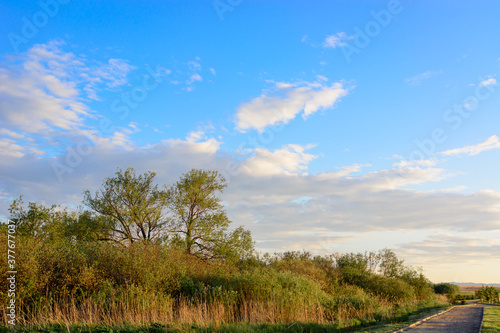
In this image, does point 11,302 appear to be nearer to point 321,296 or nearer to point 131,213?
point 131,213

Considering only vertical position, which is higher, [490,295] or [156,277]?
[156,277]

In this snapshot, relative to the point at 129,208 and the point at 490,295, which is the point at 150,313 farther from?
the point at 490,295

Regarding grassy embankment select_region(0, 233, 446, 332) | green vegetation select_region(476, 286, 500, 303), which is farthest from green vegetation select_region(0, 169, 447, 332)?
green vegetation select_region(476, 286, 500, 303)

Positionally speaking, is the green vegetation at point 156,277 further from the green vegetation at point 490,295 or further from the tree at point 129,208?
the green vegetation at point 490,295

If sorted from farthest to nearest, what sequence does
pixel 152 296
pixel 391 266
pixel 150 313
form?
pixel 391 266 < pixel 152 296 < pixel 150 313

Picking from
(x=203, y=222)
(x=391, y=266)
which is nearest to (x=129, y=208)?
(x=203, y=222)

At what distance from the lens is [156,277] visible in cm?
2036

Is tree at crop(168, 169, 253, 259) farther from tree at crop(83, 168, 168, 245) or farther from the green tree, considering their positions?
the green tree

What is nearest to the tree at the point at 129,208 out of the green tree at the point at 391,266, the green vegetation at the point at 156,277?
the green vegetation at the point at 156,277

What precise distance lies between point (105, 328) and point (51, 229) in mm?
14751

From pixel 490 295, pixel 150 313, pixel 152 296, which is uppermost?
pixel 152 296

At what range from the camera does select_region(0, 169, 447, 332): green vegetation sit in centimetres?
1596

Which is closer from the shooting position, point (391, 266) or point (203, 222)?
point (203, 222)

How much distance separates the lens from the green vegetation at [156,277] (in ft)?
52.4
